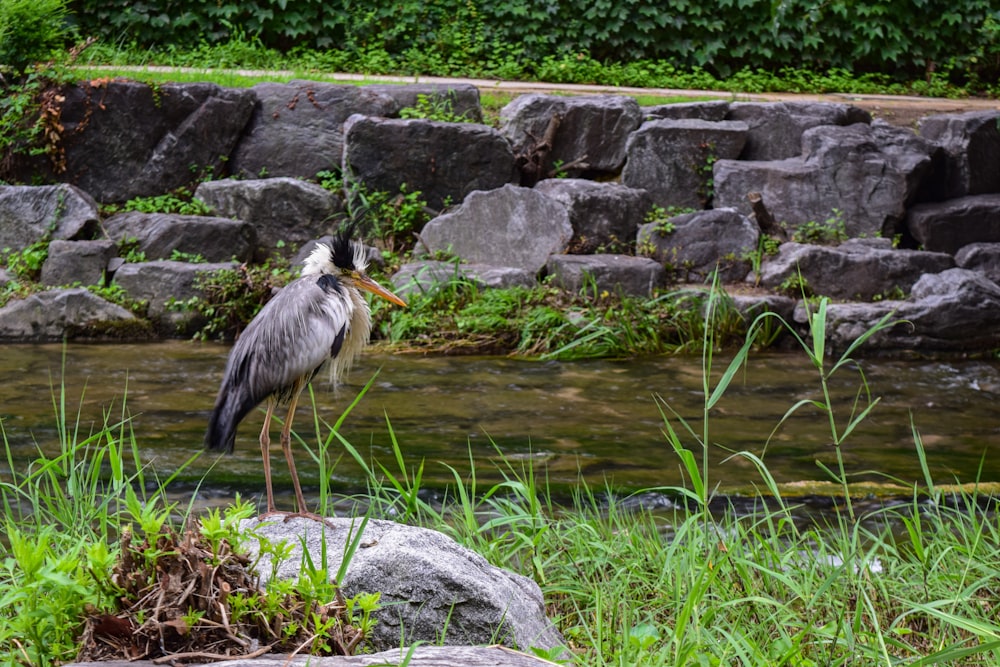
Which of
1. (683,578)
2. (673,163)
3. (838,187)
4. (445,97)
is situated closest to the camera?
(683,578)

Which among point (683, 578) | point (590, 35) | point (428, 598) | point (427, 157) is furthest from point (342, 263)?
point (590, 35)

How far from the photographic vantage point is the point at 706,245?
376 inches

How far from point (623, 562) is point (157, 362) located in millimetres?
5371

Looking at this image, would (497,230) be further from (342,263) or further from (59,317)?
(342,263)

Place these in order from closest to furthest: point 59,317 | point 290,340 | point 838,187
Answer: point 290,340 < point 59,317 < point 838,187

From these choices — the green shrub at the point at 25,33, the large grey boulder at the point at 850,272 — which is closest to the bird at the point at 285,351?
the large grey boulder at the point at 850,272

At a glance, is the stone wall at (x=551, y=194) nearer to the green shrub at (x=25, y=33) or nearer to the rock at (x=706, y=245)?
the rock at (x=706, y=245)

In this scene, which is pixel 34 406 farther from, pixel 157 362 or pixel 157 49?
pixel 157 49

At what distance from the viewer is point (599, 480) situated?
212 inches

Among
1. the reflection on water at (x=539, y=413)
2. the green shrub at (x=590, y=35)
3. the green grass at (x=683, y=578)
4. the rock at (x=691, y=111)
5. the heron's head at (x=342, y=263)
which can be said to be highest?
the green shrub at (x=590, y=35)

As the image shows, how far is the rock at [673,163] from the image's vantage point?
1035 centimetres

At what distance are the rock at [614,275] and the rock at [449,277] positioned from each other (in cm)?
37

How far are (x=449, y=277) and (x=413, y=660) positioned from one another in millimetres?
7089

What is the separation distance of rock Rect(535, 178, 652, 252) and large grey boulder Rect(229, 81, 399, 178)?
7.41 feet
